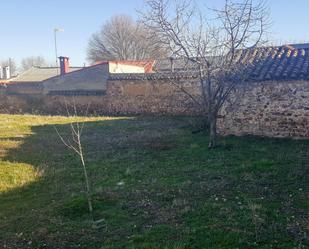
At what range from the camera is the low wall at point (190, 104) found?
38.9 ft

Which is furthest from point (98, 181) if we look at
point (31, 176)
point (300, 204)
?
point (300, 204)

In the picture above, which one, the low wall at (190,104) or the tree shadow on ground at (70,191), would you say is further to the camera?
the low wall at (190,104)

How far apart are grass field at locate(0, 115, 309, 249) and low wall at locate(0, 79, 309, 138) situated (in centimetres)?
70

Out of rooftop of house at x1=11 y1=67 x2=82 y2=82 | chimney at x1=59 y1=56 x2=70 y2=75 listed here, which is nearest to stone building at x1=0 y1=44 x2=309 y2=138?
chimney at x1=59 y1=56 x2=70 y2=75

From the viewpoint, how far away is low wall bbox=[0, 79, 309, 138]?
11.8 m

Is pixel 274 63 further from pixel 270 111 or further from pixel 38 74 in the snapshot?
pixel 38 74

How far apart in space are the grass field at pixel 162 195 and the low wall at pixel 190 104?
2.30 ft

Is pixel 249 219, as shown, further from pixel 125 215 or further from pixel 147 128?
pixel 147 128

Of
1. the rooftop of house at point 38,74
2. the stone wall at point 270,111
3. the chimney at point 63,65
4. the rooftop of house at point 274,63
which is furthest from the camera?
the rooftop of house at point 38,74

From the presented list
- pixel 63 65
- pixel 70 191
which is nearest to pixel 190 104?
pixel 70 191

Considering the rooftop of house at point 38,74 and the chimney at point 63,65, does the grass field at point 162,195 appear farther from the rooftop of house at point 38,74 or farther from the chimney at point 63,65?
the rooftop of house at point 38,74

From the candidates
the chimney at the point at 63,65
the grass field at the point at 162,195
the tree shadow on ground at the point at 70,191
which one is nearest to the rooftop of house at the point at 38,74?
the chimney at the point at 63,65

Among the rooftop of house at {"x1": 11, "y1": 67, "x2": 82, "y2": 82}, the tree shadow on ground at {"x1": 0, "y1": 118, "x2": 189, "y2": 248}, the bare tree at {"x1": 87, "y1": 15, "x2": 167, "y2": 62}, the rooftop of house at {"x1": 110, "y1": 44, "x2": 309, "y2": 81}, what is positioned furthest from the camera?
the bare tree at {"x1": 87, "y1": 15, "x2": 167, "y2": 62}

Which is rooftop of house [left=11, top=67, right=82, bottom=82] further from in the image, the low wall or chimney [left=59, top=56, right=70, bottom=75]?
the low wall
